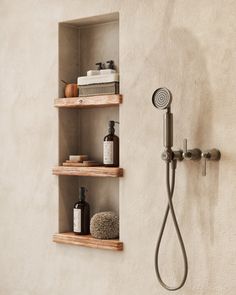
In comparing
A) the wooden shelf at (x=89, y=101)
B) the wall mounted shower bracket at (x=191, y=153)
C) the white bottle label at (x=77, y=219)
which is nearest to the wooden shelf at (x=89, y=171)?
the white bottle label at (x=77, y=219)

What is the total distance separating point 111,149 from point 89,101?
0.25 meters

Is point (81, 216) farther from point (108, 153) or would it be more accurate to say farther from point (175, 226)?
point (175, 226)

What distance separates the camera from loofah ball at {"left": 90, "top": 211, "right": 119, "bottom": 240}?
8.59 feet

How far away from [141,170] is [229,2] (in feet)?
2.59

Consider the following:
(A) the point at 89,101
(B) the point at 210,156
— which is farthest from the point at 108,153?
(B) the point at 210,156

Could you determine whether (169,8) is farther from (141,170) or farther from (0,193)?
(0,193)

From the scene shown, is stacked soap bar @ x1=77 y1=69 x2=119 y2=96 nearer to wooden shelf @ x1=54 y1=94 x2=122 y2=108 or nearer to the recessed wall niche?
→ wooden shelf @ x1=54 y1=94 x2=122 y2=108

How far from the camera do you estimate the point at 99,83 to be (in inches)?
105

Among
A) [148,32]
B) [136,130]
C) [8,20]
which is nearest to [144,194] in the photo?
[136,130]

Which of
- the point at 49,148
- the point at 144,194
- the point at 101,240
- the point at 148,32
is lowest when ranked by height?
the point at 101,240

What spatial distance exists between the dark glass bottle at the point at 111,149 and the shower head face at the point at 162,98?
0.43 metres

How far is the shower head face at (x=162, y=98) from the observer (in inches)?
89.0

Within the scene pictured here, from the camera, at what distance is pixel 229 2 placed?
2225 mm

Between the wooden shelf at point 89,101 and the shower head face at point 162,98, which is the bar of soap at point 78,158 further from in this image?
the shower head face at point 162,98
